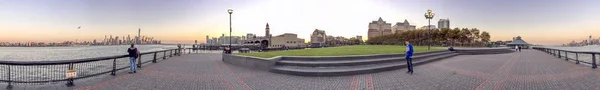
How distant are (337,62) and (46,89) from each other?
8311 millimetres

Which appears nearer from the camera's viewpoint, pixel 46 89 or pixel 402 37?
pixel 46 89

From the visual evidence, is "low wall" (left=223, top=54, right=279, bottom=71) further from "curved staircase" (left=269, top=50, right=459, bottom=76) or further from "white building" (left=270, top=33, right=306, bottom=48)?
"white building" (left=270, top=33, right=306, bottom=48)

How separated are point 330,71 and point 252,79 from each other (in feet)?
8.35

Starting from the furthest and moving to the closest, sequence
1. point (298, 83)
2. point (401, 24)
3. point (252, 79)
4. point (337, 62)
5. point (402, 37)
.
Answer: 1. point (401, 24)
2. point (402, 37)
3. point (337, 62)
4. point (252, 79)
5. point (298, 83)

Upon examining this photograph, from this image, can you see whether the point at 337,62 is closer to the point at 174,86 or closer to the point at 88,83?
the point at 174,86

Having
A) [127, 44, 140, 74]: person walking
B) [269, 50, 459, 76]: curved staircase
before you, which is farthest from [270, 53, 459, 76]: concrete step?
[127, 44, 140, 74]: person walking

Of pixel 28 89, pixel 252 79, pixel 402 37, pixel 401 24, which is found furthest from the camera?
pixel 401 24

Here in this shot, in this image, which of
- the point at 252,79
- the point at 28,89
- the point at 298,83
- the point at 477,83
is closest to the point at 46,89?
the point at 28,89

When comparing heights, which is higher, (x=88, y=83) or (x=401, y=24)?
(x=401, y=24)

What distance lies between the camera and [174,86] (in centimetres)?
614

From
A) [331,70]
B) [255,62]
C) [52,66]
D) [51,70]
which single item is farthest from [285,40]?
[51,70]

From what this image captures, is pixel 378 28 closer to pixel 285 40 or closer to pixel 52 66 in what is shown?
pixel 285 40

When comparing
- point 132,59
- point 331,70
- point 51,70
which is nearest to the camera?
point 51,70

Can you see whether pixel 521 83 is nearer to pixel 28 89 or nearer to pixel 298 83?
pixel 298 83
